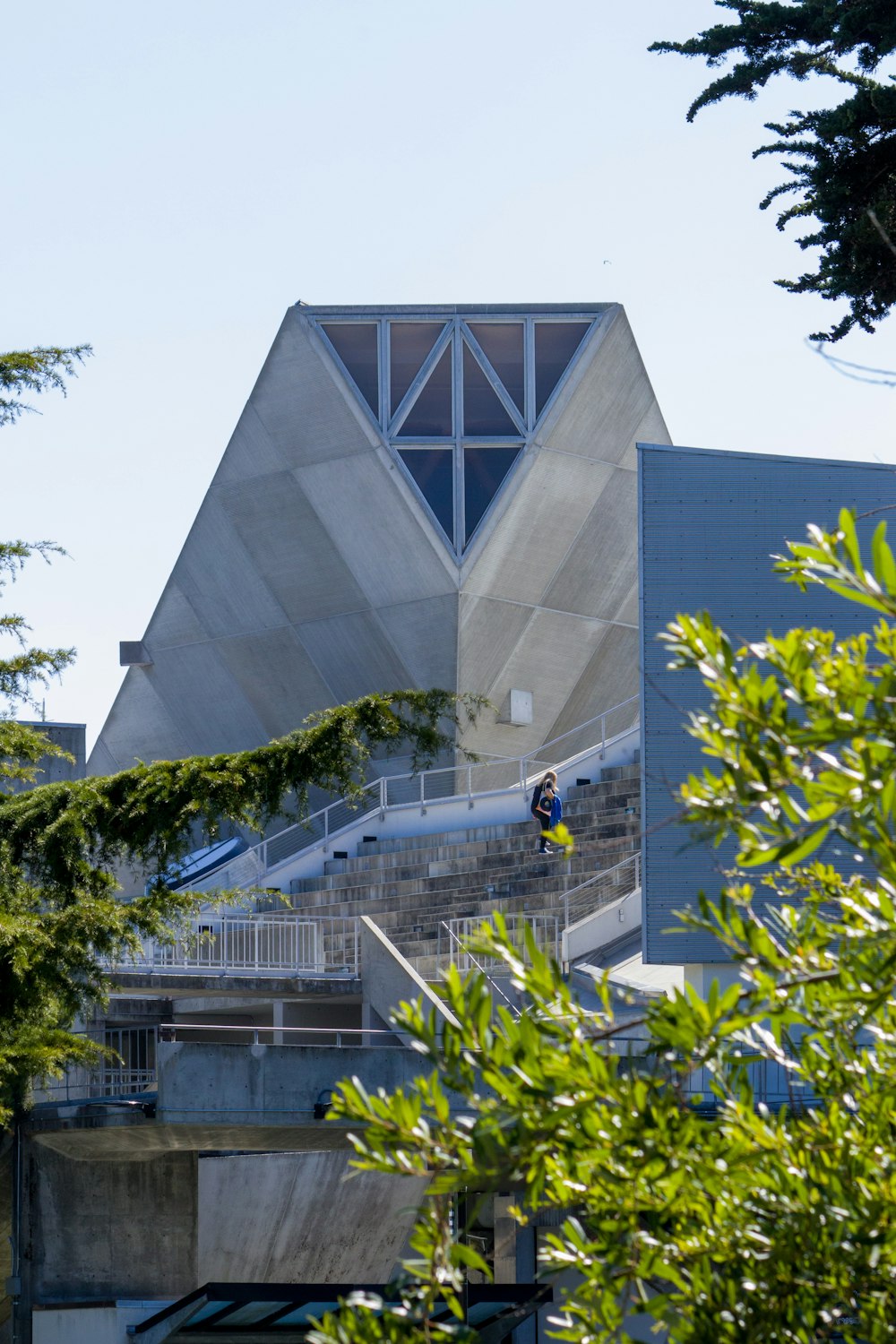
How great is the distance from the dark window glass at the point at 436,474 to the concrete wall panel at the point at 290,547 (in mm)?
2218

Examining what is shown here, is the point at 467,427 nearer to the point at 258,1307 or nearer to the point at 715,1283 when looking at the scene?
the point at 258,1307

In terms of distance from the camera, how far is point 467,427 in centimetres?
3391

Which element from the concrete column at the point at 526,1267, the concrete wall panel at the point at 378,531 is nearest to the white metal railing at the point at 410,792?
the concrete wall panel at the point at 378,531

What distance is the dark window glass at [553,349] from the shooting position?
34.2 m

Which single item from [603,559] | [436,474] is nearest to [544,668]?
[603,559]

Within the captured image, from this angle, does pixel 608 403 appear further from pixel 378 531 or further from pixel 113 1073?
pixel 113 1073

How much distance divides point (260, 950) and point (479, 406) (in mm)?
13925

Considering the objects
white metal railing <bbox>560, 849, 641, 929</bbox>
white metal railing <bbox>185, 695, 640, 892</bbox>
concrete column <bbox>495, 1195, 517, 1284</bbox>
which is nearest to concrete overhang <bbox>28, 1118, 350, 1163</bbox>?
concrete column <bbox>495, 1195, 517, 1284</bbox>

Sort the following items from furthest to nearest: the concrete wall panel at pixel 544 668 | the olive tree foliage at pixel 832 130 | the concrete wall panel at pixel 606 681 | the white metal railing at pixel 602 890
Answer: the concrete wall panel at pixel 606 681, the concrete wall panel at pixel 544 668, the white metal railing at pixel 602 890, the olive tree foliage at pixel 832 130

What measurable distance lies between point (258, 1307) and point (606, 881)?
33.1 feet

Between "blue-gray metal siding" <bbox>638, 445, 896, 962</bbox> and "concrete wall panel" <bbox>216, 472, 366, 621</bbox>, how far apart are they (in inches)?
652

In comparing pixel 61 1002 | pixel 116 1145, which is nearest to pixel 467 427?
pixel 116 1145

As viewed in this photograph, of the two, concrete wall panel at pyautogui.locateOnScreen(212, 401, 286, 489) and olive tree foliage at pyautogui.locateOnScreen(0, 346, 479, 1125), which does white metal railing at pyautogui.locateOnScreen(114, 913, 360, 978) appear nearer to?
olive tree foliage at pyautogui.locateOnScreen(0, 346, 479, 1125)

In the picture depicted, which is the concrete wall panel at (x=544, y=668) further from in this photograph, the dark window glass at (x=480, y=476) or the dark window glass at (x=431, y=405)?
the dark window glass at (x=431, y=405)
